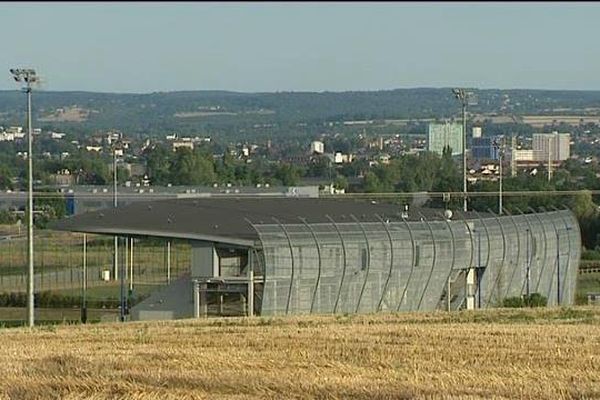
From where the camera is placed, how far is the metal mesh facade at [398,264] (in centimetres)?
4931

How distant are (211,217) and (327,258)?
236 inches

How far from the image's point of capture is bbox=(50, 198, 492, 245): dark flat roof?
51.8 metres

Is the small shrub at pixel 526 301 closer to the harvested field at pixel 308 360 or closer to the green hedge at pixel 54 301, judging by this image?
the green hedge at pixel 54 301

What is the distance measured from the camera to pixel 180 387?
18.9m

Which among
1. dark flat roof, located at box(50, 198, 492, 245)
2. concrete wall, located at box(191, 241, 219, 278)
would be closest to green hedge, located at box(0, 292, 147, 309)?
dark flat roof, located at box(50, 198, 492, 245)

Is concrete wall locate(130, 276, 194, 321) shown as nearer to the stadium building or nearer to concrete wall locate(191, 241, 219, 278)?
the stadium building

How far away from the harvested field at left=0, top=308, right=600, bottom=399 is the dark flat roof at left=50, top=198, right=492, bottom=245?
56.0 ft

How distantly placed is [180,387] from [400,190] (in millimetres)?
110294

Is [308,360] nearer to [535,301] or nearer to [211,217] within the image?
[211,217]

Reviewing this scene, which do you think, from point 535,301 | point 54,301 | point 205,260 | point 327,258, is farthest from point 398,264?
point 54,301

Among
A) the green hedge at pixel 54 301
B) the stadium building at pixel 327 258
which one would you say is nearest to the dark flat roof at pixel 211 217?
the stadium building at pixel 327 258

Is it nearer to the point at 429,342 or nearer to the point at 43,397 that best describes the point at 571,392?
the point at 43,397

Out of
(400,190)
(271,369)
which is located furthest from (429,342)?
(400,190)

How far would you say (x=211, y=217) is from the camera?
180ft
